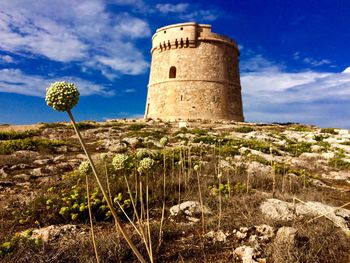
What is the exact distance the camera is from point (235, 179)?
21.9 ft

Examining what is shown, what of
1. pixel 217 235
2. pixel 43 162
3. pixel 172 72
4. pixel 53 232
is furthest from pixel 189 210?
pixel 172 72

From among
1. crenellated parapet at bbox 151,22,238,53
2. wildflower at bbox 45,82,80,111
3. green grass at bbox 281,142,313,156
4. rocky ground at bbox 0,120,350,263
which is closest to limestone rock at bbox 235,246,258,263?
rocky ground at bbox 0,120,350,263

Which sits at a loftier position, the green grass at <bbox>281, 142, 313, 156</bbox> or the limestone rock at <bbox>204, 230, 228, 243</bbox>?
the green grass at <bbox>281, 142, 313, 156</bbox>

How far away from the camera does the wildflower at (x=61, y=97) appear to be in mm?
1797

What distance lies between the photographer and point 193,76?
86.0 ft

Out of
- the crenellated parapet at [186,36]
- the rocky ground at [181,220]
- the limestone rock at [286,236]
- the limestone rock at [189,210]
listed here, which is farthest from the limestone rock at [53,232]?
the crenellated parapet at [186,36]

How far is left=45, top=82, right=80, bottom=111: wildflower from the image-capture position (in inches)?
70.7

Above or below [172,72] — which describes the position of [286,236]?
below

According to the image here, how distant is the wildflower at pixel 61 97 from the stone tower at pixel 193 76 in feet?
76.5

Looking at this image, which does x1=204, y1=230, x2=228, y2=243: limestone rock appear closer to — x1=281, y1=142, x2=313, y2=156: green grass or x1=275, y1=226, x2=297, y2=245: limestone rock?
x1=275, y1=226, x2=297, y2=245: limestone rock

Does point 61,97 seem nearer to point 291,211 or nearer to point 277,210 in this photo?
point 277,210

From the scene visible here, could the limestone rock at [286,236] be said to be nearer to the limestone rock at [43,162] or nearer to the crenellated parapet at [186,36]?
the limestone rock at [43,162]

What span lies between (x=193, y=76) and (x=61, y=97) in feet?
81.9

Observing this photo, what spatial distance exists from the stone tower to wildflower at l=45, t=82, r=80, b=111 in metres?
23.3
